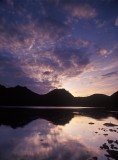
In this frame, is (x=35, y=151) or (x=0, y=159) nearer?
(x=0, y=159)

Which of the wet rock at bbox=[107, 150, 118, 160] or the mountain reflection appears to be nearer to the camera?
the wet rock at bbox=[107, 150, 118, 160]

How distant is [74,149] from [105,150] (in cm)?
474

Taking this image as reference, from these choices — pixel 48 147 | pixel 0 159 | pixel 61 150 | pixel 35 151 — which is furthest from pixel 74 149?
pixel 0 159

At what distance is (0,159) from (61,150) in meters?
9.57

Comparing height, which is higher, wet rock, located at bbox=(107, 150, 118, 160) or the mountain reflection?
the mountain reflection

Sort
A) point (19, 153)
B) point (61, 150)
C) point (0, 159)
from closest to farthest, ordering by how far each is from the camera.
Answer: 1. point (0, 159)
2. point (19, 153)
3. point (61, 150)

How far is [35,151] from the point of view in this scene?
1132 inches

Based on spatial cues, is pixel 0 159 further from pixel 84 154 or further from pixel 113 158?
pixel 113 158

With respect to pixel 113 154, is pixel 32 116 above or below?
above

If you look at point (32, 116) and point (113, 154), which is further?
point (32, 116)

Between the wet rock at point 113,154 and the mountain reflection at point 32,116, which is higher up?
the mountain reflection at point 32,116

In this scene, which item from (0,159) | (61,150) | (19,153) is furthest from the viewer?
(61,150)

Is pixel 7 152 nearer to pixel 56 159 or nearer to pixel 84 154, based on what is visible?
pixel 56 159

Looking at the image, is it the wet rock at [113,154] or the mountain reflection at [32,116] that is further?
the mountain reflection at [32,116]
